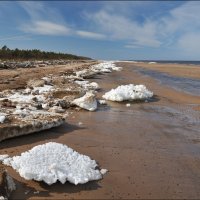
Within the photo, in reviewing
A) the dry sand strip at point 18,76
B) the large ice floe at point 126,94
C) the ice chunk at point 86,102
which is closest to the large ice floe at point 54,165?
the ice chunk at point 86,102

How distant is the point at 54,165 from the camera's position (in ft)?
16.2

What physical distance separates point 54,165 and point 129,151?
6.95 feet

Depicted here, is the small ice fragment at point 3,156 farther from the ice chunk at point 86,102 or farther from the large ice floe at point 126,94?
the large ice floe at point 126,94

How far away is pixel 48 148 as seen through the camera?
5613mm

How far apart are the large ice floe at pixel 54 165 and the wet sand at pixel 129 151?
0.35ft

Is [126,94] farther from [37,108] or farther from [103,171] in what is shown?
[103,171]

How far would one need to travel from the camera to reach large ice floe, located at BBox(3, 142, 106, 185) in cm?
482

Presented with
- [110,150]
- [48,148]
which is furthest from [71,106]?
[48,148]

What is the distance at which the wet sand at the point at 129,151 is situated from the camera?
4.81 metres

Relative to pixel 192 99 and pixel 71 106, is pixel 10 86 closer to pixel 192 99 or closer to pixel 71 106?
pixel 71 106

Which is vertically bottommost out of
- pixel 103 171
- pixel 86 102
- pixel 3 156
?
pixel 103 171

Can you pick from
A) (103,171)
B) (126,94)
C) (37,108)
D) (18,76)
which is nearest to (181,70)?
(18,76)

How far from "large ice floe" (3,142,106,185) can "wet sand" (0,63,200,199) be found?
0.35 feet

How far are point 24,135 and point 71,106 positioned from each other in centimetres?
363
